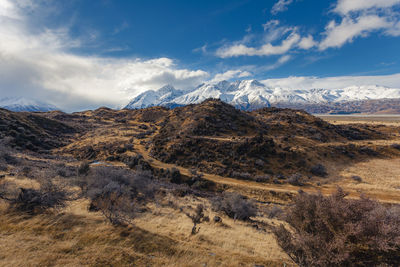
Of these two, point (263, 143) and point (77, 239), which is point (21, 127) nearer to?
point (77, 239)

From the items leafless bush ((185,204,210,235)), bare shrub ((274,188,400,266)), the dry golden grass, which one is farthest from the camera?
leafless bush ((185,204,210,235))

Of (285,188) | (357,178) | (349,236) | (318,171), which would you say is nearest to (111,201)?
(349,236)

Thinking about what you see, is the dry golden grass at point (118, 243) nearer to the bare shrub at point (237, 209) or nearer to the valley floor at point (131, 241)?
the valley floor at point (131, 241)

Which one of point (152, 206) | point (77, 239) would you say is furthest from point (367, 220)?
point (152, 206)

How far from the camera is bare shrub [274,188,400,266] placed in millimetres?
5938

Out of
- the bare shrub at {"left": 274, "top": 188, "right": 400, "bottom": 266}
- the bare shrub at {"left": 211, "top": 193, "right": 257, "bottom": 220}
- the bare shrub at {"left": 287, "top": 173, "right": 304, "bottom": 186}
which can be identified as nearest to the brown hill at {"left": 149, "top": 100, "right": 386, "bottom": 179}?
the bare shrub at {"left": 287, "top": 173, "right": 304, "bottom": 186}

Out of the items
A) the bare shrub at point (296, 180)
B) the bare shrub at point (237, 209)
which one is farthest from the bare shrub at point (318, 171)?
the bare shrub at point (237, 209)

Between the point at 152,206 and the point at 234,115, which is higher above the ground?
the point at 234,115

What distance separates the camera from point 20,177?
50.4 ft

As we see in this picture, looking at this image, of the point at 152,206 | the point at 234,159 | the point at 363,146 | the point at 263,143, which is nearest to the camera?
the point at 152,206

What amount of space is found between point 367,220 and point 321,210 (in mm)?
1369

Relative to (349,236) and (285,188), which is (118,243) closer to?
(349,236)

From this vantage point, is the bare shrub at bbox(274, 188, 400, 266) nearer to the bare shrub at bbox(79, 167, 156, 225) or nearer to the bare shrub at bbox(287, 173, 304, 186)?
the bare shrub at bbox(79, 167, 156, 225)

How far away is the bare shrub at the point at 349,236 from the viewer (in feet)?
19.5
